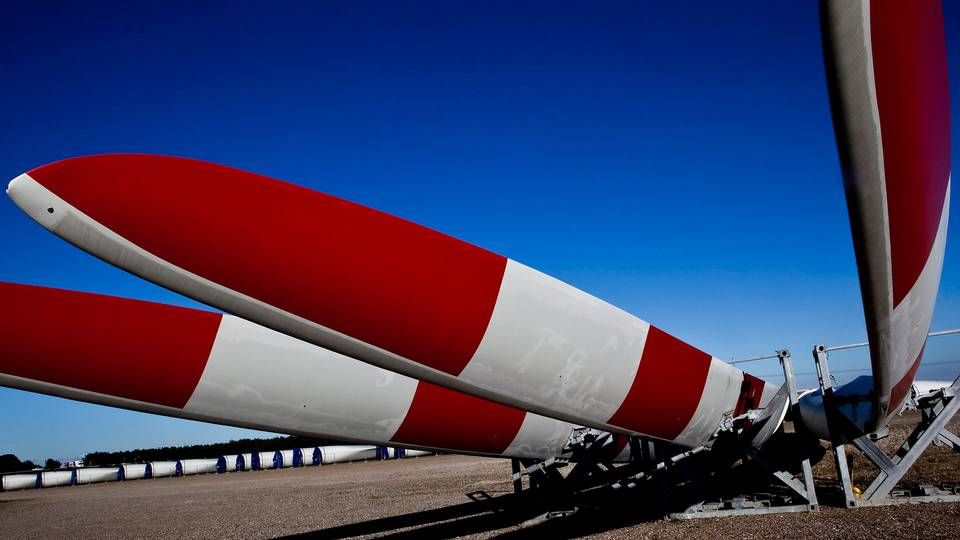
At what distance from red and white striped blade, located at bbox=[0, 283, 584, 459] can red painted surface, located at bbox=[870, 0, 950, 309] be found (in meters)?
3.87

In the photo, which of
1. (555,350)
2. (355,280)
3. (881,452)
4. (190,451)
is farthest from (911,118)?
(190,451)

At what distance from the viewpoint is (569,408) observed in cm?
356

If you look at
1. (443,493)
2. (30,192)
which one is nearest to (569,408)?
(30,192)

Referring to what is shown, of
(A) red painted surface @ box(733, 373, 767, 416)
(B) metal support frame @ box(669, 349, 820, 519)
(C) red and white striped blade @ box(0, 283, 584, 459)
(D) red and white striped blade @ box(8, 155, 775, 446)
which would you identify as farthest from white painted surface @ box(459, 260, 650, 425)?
(B) metal support frame @ box(669, 349, 820, 519)

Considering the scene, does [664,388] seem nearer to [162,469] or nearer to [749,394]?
[749,394]

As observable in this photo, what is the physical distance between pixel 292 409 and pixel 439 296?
2130 mm

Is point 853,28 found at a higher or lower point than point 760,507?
higher

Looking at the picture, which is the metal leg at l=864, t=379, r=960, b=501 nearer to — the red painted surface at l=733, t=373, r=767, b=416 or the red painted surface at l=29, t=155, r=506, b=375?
the red painted surface at l=733, t=373, r=767, b=416

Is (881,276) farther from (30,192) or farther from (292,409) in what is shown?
(292,409)

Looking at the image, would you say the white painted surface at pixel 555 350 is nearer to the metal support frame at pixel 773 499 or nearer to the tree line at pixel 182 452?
the metal support frame at pixel 773 499

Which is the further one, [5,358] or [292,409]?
[292,409]

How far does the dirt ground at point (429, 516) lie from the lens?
5766mm

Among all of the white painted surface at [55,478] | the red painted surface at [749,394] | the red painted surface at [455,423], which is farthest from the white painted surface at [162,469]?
the red painted surface at [749,394]

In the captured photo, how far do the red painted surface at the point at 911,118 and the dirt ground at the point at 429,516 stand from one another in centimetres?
391
